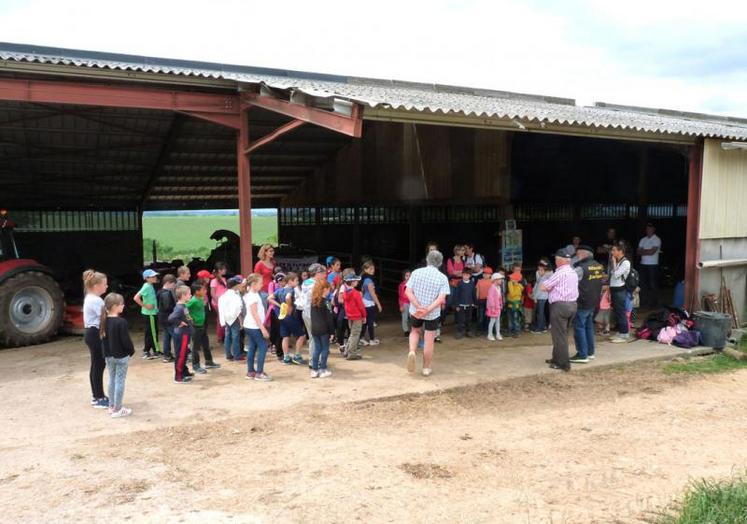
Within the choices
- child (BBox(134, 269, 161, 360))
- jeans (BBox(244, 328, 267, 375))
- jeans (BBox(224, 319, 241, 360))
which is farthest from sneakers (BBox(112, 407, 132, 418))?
child (BBox(134, 269, 161, 360))

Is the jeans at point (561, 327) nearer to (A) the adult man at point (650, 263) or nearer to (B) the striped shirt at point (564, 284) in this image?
(B) the striped shirt at point (564, 284)

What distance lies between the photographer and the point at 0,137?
1136 centimetres

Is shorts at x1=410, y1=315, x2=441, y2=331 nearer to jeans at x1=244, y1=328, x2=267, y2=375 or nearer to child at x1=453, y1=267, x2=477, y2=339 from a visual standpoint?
jeans at x1=244, y1=328, x2=267, y2=375

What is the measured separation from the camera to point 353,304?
769 cm

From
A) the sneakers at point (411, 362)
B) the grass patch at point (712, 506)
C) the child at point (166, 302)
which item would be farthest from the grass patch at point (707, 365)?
the child at point (166, 302)

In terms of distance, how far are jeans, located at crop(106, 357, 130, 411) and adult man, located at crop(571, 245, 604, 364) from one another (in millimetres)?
5574

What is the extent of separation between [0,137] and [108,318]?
7.97m

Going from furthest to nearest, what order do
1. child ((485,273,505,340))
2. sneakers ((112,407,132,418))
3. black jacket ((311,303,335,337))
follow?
child ((485,273,505,340))
black jacket ((311,303,335,337))
sneakers ((112,407,132,418))

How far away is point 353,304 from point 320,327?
826 millimetres

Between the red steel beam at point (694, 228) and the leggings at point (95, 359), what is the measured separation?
9.26 metres

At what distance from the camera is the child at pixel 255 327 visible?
6816 millimetres

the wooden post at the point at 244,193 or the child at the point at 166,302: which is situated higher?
the wooden post at the point at 244,193

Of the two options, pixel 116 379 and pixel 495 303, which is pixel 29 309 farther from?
pixel 495 303

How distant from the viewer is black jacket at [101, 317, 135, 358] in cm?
552
